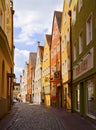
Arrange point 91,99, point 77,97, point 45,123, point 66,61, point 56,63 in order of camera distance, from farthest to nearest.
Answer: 1. point 56,63
2. point 66,61
3. point 77,97
4. point 91,99
5. point 45,123

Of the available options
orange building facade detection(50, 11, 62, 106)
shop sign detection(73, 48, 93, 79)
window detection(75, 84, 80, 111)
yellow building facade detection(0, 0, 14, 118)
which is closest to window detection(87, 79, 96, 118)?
shop sign detection(73, 48, 93, 79)

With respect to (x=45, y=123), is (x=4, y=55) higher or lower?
higher

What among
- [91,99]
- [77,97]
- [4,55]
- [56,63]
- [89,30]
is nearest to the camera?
[91,99]

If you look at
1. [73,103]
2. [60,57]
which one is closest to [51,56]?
[60,57]

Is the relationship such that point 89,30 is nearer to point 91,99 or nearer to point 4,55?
point 91,99

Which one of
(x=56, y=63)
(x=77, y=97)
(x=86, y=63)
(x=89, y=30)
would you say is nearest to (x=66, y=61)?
(x=56, y=63)

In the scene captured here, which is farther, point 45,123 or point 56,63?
point 56,63

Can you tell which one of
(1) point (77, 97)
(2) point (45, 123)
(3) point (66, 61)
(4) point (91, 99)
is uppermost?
(3) point (66, 61)

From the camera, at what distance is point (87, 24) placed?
20.8 metres

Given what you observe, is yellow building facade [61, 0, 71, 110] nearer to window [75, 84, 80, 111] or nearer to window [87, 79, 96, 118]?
window [75, 84, 80, 111]

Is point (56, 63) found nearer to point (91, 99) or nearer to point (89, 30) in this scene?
point (89, 30)

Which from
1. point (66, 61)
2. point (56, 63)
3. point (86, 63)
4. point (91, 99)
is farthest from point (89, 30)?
point (56, 63)

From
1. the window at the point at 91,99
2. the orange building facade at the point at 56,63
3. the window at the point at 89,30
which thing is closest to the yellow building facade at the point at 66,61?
the orange building facade at the point at 56,63

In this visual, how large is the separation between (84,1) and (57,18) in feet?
80.7
